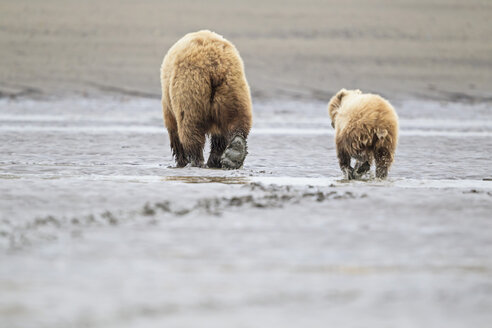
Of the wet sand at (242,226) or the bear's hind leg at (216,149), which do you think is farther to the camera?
the bear's hind leg at (216,149)

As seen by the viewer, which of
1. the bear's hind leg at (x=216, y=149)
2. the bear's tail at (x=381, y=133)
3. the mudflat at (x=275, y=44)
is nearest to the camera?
the bear's tail at (x=381, y=133)

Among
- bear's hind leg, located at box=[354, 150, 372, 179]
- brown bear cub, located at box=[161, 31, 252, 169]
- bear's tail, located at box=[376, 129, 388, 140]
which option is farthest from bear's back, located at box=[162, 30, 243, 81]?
bear's tail, located at box=[376, 129, 388, 140]

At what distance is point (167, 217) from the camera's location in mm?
5289

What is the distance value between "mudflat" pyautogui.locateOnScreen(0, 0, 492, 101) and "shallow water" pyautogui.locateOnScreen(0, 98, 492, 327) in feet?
37.6

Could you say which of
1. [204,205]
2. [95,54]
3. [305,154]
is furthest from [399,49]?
[204,205]

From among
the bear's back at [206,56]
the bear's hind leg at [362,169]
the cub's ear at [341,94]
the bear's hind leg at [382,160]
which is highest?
the bear's back at [206,56]

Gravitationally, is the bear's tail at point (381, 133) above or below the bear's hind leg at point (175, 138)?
above

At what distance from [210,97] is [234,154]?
570 mm

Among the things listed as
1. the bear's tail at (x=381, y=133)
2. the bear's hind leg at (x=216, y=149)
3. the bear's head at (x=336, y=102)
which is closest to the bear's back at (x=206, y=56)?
the bear's hind leg at (x=216, y=149)

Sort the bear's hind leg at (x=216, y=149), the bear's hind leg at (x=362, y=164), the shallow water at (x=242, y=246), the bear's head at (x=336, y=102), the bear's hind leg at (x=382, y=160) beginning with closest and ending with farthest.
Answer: the shallow water at (x=242, y=246) → the bear's hind leg at (x=382, y=160) → the bear's hind leg at (x=362, y=164) → the bear's hind leg at (x=216, y=149) → the bear's head at (x=336, y=102)

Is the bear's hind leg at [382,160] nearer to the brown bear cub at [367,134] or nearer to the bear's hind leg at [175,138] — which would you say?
the brown bear cub at [367,134]

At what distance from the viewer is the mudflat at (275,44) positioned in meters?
20.5

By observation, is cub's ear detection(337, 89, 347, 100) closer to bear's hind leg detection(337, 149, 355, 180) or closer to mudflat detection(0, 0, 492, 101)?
Answer: bear's hind leg detection(337, 149, 355, 180)

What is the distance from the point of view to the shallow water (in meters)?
3.31
